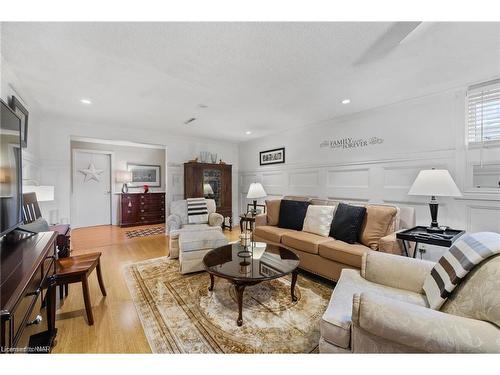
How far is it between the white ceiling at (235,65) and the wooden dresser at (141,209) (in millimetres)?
2916

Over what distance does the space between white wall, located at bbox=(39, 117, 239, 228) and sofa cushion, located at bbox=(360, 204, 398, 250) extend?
3970mm

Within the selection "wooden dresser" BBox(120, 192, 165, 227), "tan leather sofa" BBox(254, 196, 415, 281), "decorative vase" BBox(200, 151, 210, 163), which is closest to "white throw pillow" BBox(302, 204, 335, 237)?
"tan leather sofa" BBox(254, 196, 415, 281)

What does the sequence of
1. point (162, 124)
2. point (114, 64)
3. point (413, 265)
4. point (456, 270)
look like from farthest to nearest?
1. point (162, 124)
2. point (114, 64)
3. point (413, 265)
4. point (456, 270)

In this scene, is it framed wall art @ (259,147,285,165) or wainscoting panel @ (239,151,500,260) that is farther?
framed wall art @ (259,147,285,165)

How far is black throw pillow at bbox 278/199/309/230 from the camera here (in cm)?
320

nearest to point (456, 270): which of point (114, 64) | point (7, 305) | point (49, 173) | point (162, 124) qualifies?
point (7, 305)

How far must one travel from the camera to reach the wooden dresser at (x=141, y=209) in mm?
5707

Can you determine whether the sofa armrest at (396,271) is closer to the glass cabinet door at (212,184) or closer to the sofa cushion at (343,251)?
the sofa cushion at (343,251)

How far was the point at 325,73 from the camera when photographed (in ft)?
7.09

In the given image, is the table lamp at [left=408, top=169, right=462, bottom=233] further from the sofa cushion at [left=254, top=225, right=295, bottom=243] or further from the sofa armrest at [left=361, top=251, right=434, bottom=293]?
the sofa cushion at [left=254, top=225, right=295, bottom=243]

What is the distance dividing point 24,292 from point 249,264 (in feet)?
4.90

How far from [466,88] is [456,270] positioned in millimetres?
2336
